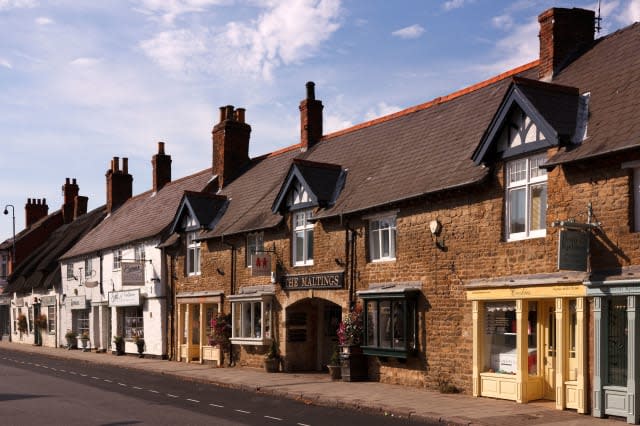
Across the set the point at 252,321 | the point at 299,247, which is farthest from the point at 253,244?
the point at 299,247

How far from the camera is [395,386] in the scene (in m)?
19.8

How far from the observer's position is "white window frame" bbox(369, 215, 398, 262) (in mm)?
20781

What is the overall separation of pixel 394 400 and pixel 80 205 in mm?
42818

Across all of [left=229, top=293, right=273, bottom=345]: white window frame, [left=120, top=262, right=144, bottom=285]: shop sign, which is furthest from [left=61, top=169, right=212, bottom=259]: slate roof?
[left=229, top=293, right=273, bottom=345]: white window frame

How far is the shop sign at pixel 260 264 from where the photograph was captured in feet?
83.7

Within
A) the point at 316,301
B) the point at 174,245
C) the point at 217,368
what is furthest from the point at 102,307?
the point at 316,301

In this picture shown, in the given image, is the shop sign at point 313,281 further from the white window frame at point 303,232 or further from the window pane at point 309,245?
the window pane at point 309,245

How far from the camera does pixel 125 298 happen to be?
120 ft

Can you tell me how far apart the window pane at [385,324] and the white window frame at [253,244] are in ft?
23.1

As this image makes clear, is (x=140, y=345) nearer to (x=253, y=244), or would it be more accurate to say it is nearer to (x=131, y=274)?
(x=131, y=274)

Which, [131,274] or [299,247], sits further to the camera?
[131,274]

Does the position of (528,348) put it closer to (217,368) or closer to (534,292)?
(534,292)

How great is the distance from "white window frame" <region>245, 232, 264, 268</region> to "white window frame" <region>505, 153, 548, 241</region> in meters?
11.2

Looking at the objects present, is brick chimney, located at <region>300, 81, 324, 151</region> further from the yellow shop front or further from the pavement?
the yellow shop front
